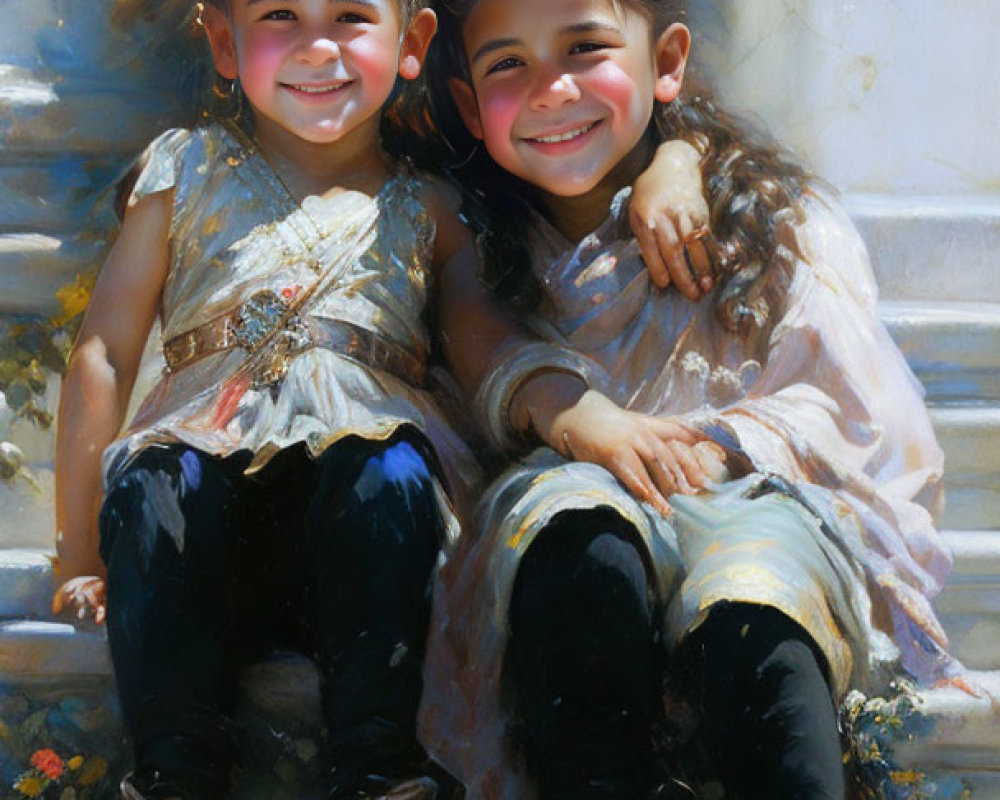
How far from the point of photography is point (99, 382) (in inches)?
67.6

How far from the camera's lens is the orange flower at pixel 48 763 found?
1661 mm

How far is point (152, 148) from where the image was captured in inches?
70.1

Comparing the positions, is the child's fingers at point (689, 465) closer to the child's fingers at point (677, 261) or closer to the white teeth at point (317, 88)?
the child's fingers at point (677, 261)

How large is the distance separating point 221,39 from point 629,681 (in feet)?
2.74

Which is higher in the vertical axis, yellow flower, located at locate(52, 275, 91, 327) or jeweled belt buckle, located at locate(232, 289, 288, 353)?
jeweled belt buckle, located at locate(232, 289, 288, 353)

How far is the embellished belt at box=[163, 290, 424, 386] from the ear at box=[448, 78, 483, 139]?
0.91ft

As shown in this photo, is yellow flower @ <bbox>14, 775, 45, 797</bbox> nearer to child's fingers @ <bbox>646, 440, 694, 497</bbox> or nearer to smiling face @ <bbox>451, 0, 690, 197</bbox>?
child's fingers @ <bbox>646, 440, 694, 497</bbox>

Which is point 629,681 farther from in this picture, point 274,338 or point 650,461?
point 274,338

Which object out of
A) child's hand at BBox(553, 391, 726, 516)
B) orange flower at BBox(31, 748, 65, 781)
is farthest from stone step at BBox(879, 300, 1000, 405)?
orange flower at BBox(31, 748, 65, 781)

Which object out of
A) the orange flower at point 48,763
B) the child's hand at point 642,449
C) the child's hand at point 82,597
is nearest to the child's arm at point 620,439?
the child's hand at point 642,449

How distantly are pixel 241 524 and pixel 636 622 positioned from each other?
41 cm

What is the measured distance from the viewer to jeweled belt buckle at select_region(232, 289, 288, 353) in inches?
66.8

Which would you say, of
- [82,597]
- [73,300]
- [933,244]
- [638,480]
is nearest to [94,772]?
[82,597]

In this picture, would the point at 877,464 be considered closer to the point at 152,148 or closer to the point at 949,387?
the point at 949,387
